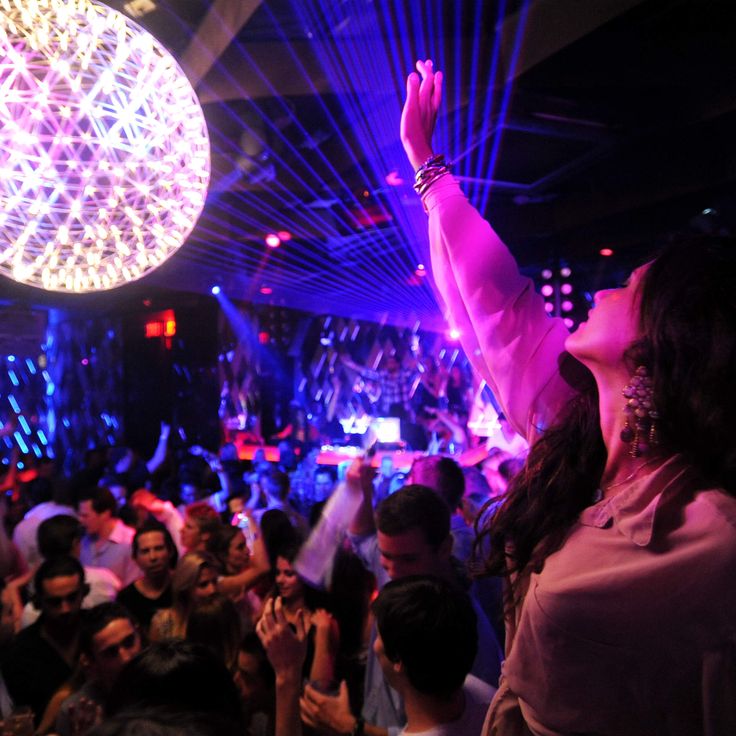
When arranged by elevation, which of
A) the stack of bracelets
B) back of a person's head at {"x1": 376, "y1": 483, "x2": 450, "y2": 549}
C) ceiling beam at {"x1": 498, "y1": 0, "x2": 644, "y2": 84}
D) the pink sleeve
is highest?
ceiling beam at {"x1": 498, "y1": 0, "x2": 644, "y2": 84}

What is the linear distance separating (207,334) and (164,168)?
32.4 ft

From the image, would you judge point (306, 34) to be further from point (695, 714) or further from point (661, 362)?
point (695, 714)

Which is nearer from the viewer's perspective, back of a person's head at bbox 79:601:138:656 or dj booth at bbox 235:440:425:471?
back of a person's head at bbox 79:601:138:656

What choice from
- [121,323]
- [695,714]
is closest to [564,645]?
[695,714]

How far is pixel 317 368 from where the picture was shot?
13.1m

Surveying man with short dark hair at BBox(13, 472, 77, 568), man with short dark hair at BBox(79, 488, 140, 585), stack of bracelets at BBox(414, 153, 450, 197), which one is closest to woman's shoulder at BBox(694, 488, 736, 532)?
stack of bracelets at BBox(414, 153, 450, 197)

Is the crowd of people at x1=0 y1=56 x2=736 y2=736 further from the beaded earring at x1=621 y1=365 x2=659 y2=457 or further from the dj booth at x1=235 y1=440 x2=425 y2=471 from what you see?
the dj booth at x1=235 y1=440 x2=425 y2=471

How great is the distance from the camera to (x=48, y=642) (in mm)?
2719

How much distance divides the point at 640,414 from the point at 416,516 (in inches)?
58.9

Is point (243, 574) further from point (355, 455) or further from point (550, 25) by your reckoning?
point (550, 25)

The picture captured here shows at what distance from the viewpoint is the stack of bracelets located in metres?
1.19

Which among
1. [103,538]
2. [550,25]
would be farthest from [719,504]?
[103,538]

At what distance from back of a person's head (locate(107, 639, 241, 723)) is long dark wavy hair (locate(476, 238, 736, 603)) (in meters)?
0.84

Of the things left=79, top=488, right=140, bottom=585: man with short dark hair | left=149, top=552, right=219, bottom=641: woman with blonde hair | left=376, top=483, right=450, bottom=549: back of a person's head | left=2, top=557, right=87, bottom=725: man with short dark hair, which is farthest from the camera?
left=79, top=488, right=140, bottom=585: man with short dark hair
